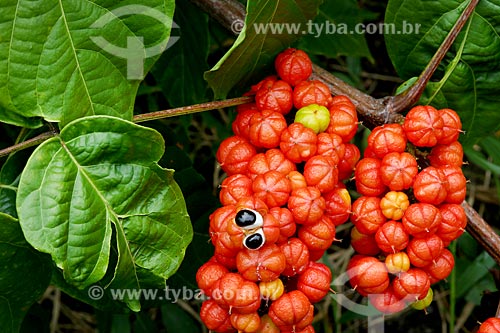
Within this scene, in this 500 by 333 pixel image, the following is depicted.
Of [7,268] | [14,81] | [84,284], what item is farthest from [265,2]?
[7,268]

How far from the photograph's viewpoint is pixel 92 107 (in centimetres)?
148

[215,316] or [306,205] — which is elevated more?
[306,205]

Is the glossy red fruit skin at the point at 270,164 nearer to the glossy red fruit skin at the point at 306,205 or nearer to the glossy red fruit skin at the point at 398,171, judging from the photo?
the glossy red fruit skin at the point at 306,205

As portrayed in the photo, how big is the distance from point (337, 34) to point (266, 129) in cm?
113

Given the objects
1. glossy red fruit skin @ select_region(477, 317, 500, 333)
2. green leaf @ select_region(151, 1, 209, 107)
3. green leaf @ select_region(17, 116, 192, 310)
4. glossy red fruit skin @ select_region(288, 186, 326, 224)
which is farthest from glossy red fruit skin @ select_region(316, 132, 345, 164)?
green leaf @ select_region(151, 1, 209, 107)

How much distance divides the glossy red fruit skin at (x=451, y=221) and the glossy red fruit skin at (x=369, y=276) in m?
0.15

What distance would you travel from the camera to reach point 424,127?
5.10 ft

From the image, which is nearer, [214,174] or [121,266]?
[121,266]

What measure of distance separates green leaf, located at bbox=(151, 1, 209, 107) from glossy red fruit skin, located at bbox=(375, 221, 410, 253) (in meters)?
1.00

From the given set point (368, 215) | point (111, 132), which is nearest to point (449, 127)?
point (368, 215)

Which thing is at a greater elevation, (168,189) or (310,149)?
(310,149)

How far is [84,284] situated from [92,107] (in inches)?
14.7

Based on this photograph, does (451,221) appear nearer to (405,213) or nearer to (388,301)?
(405,213)

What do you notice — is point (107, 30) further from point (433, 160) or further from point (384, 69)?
point (384, 69)
